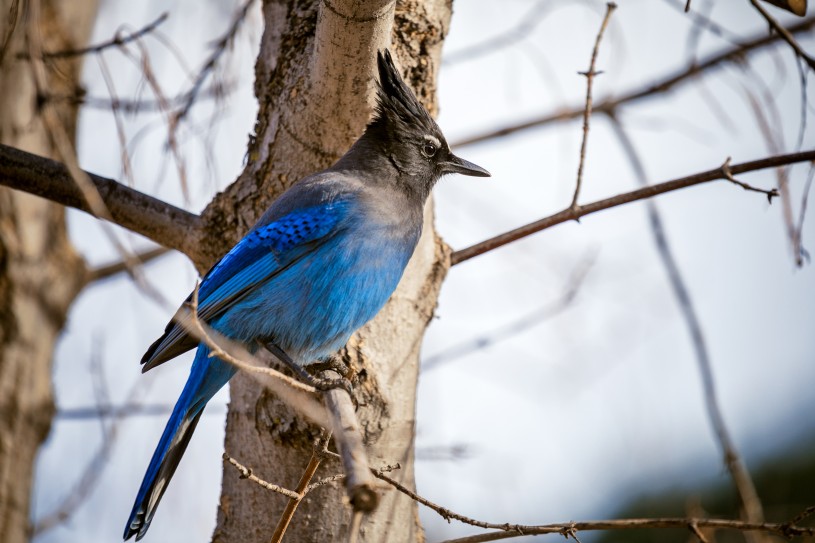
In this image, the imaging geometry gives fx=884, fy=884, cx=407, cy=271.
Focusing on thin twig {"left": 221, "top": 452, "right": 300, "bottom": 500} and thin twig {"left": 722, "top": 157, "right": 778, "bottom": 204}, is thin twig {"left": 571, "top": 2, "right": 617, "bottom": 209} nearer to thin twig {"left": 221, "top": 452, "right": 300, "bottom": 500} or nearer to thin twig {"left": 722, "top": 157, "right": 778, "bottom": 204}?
thin twig {"left": 722, "top": 157, "right": 778, "bottom": 204}

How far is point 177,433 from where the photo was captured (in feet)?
9.60

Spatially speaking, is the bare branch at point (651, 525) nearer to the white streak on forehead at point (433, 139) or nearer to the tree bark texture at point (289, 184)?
the tree bark texture at point (289, 184)

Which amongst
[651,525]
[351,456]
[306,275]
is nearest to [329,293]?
[306,275]

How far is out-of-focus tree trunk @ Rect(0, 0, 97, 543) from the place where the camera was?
4.19 m

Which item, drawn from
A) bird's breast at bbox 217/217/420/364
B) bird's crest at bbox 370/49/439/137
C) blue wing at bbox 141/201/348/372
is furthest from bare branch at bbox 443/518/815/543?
bird's crest at bbox 370/49/439/137

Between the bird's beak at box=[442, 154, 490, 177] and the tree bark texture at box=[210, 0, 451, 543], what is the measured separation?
0.37 m

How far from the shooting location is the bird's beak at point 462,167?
3615mm

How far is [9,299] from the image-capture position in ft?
14.0

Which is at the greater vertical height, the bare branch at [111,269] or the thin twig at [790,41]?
the bare branch at [111,269]

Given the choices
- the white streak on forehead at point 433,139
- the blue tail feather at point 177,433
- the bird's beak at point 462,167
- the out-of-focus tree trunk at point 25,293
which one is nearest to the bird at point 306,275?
the blue tail feather at point 177,433

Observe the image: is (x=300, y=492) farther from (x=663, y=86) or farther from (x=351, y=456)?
(x=663, y=86)

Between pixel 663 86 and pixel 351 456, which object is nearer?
pixel 351 456

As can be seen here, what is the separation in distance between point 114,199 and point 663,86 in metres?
2.77

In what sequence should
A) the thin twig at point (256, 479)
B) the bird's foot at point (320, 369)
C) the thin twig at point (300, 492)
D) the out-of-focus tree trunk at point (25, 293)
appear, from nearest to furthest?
the thin twig at point (256, 479) < the thin twig at point (300, 492) < the bird's foot at point (320, 369) < the out-of-focus tree trunk at point (25, 293)
